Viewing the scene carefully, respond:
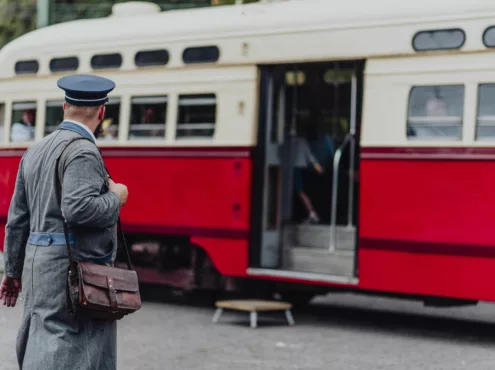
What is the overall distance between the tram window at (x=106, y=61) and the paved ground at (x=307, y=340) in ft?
10.0

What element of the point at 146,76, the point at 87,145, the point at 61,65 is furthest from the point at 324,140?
the point at 87,145

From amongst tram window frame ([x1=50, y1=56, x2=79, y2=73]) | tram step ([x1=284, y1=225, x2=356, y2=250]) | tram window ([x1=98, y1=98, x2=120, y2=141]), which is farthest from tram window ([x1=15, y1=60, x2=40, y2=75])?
tram step ([x1=284, y1=225, x2=356, y2=250])

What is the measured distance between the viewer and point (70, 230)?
476cm

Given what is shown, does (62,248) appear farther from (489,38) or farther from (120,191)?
(489,38)

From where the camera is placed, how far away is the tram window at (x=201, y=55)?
11.6m

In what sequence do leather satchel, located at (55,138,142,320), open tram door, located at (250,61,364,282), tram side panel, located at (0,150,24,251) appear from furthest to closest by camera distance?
tram side panel, located at (0,150,24,251) → open tram door, located at (250,61,364,282) → leather satchel, located at (55,138,142,320)

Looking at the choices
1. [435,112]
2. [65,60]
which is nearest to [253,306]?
[435,112]

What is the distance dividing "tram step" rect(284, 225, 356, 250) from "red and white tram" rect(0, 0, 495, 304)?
0.02 metres

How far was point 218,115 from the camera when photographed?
11.5 m

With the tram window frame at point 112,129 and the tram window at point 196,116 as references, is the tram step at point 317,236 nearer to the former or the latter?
the tram window at point 196,116

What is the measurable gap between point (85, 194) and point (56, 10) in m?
24.2

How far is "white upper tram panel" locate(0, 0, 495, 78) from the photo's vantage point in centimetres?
1017

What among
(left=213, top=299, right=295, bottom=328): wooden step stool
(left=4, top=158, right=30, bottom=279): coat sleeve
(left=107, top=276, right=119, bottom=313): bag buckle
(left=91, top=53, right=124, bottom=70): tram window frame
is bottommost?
(left=213, top=299, right=295, bottom=328): wooden step stool

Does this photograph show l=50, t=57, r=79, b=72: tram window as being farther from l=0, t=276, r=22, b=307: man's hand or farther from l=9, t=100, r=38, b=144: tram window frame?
l=0, t=276, r=22, b=307: man's hand
